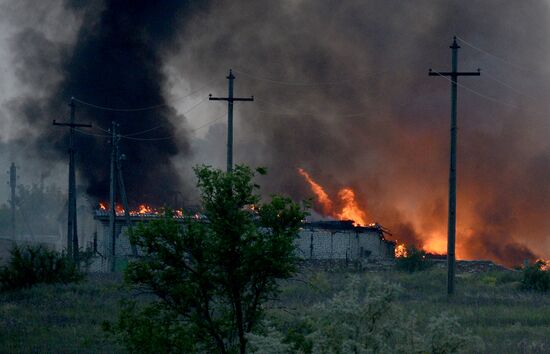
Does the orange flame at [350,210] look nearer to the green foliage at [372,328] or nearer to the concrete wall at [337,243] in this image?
the concrete wall at [337,243]

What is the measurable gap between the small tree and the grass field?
1835mm

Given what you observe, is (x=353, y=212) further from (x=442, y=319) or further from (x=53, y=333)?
(x=442, y=319)

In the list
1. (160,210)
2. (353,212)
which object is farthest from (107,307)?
(353,212)

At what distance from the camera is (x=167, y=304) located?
12805mm

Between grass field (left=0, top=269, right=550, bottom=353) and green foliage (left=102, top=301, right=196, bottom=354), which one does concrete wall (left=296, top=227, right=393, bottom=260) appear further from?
green foliage (left=102, top=301, right=196, bottom=354)

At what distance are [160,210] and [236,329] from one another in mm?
2215

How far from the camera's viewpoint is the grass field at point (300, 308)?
64.7 feet

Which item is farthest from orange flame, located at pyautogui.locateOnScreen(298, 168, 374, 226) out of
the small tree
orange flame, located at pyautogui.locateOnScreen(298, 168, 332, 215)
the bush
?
the small tree

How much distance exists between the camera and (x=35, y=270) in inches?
1337

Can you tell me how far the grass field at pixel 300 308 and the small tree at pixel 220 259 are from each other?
1.83 meters

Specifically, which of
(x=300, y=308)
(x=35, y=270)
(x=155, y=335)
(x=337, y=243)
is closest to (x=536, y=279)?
(x=300, y=308)

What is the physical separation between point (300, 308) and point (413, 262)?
20.3 metres

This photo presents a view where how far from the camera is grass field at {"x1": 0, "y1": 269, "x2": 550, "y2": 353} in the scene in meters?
19.7

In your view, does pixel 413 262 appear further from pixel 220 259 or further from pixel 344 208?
pixel 220 259
